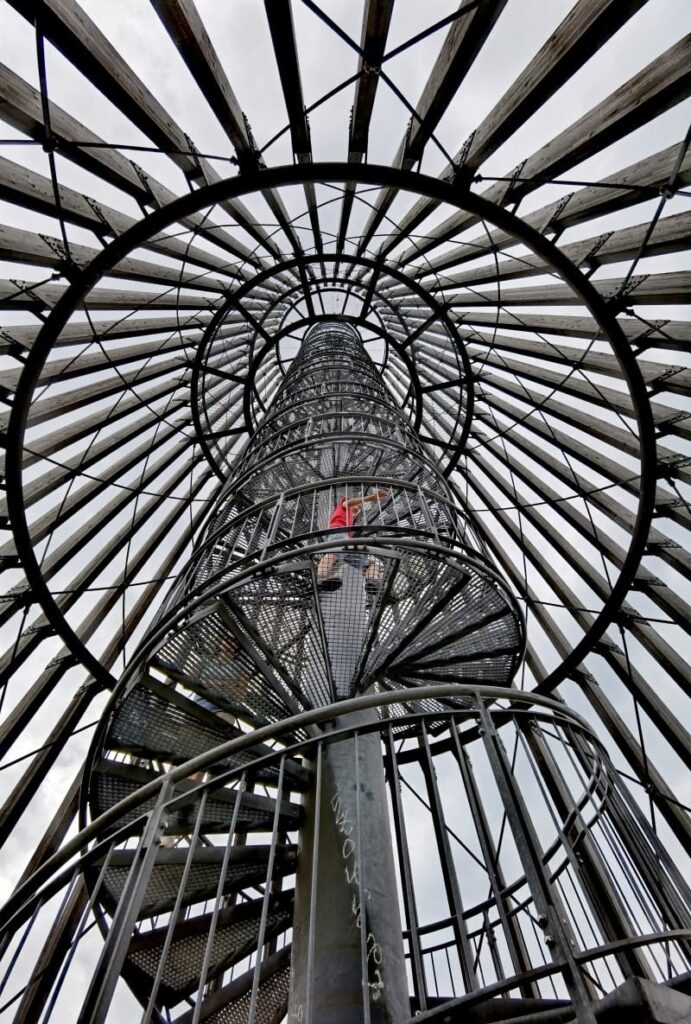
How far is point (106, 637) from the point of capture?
466 inches

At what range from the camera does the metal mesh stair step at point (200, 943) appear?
503 centimetres

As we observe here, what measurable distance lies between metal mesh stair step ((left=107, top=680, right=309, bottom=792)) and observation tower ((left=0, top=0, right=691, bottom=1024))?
3 cm

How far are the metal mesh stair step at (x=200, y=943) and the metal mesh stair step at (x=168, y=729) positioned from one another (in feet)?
3.50

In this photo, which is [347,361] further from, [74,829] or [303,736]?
[74,829]

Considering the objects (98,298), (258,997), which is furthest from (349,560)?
(98,298)

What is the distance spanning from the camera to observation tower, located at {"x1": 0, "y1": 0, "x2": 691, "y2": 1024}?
138 inches

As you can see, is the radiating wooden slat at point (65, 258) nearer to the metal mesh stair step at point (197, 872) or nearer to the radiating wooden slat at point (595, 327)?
the radiating wooden slat at point (595, 327)

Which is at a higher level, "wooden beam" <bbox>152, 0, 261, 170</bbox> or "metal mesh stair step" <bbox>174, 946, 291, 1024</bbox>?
"wooden beam" <bbox>152, 0, 261, 170</bbox>

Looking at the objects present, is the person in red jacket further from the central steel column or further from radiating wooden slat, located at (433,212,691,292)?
radiating wooden slat, located at (433,212,691,292)

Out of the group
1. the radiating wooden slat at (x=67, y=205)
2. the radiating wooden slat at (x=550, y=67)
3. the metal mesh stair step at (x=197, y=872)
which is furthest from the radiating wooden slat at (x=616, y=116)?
the metal mesh stair step at (x=197, y=872)

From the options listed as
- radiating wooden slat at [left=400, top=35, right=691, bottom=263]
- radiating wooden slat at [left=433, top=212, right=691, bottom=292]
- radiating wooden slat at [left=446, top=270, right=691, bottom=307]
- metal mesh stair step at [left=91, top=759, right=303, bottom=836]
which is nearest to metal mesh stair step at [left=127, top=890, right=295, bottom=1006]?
metal mesh stair step at [left=91, top=759, right=303, bottom=836]

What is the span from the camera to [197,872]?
5.07 metres

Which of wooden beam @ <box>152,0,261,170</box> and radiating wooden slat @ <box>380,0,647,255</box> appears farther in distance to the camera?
wooden beam @ <box>152,0,261,170</box>

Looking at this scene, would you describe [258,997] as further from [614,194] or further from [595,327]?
[614,194]
